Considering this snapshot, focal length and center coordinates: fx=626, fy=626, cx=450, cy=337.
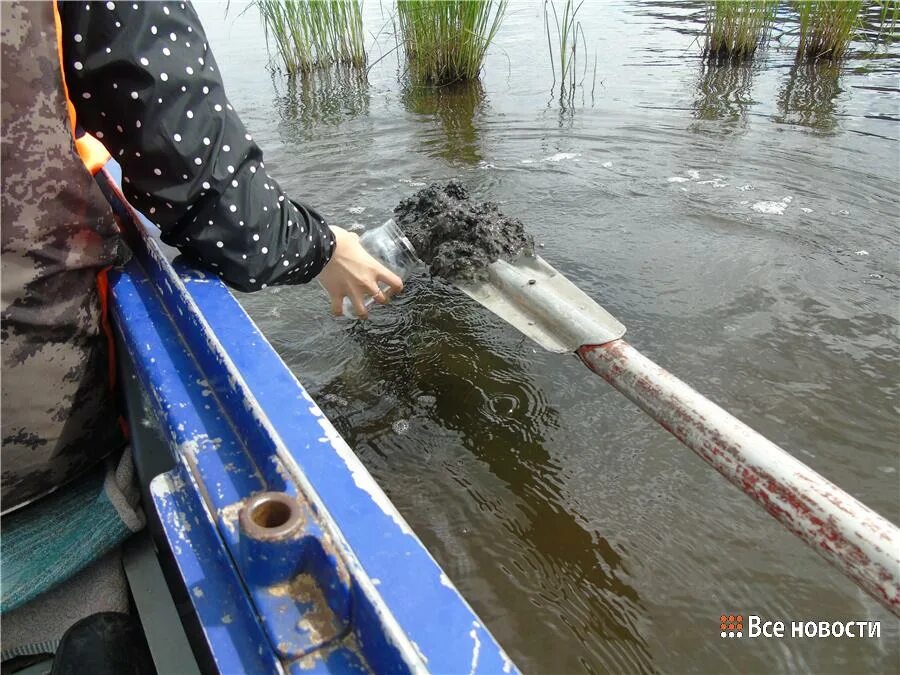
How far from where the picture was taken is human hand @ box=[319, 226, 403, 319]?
168 centimetres

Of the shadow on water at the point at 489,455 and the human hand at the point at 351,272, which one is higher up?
the human hand at the point at 351,272

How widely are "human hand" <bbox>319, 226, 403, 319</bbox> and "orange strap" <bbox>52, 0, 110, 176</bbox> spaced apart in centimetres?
59

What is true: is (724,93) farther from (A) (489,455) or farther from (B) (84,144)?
(B) (84,144)

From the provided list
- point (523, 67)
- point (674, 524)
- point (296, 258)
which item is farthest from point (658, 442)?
point (523, 67)

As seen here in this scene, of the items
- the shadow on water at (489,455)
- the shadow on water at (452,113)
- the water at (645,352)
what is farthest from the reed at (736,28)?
the shadow on water at (489,455)

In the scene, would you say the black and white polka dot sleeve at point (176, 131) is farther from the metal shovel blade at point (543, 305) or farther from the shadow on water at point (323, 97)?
the shadow on water at point (323, 97)

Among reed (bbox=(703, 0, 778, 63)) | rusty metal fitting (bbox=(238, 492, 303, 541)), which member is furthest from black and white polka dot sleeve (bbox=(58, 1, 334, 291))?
reed (bbox=(703, 0, 778, 63))

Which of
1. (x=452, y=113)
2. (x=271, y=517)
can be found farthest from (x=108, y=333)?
(x=452, y=113)

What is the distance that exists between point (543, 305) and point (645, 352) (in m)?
0.81

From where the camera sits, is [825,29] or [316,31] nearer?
[825,29]

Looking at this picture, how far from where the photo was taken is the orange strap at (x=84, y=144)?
3.28ft

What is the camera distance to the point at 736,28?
6473 millimetres

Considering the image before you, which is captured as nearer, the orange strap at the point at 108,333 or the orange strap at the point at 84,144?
the orange strap at the point at 84,144

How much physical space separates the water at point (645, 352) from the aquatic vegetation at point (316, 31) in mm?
1962
